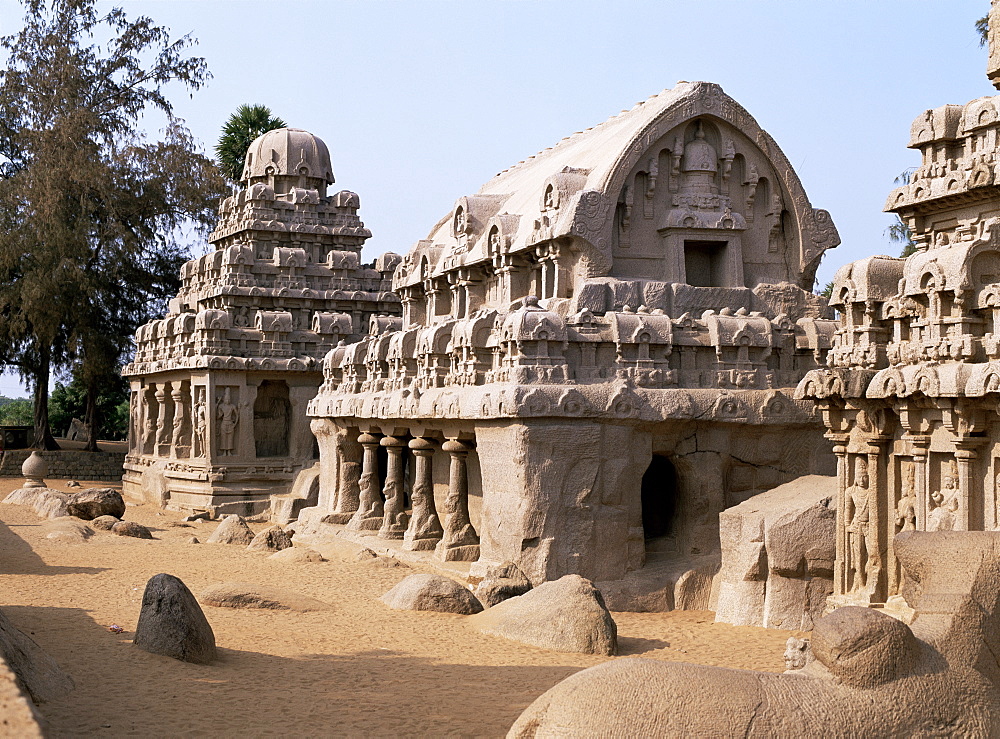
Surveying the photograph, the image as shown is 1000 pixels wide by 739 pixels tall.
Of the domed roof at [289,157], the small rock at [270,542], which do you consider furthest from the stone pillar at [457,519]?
the domed roof at [289,157]

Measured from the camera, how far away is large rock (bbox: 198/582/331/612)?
44.7 ft

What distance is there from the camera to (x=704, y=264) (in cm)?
1805

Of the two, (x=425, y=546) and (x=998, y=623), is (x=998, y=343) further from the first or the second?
(x=425, y=546)

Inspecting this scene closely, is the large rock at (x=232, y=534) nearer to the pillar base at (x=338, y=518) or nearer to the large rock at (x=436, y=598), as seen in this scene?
the pillar base at (x=338, y=518)

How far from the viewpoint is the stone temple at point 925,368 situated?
34.0 feet

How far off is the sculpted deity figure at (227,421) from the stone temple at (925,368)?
672 inches

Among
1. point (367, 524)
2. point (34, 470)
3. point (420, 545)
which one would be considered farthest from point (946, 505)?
point (34, 470)

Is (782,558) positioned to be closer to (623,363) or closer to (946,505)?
(946,505)

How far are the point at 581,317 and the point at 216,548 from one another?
8.19 metres

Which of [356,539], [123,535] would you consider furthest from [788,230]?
[123,535]

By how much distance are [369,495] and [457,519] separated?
4.01 meters

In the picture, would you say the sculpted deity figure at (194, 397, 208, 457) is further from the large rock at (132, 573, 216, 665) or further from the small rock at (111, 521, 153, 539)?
the large rock at (132, 573, 216, 665)

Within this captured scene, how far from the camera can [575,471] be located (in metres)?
14.8

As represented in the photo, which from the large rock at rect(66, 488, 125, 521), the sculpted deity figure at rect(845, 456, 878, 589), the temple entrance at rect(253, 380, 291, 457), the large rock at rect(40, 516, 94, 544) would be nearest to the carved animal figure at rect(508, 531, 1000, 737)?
the sculpted deity figure at rect(845, 456, 878, 589)
